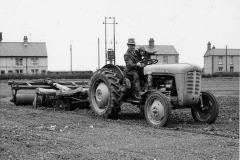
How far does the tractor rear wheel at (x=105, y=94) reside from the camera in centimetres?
1045

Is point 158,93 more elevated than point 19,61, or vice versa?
point 19,61

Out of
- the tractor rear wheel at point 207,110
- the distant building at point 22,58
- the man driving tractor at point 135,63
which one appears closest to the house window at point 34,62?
the distant building at point 22,58

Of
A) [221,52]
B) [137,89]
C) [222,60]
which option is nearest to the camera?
[137,89]

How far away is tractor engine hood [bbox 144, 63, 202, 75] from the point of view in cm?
923

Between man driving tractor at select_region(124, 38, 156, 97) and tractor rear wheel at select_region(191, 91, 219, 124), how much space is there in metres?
1.42

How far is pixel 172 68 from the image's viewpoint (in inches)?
371

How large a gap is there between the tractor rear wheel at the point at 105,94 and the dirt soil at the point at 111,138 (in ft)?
1.06

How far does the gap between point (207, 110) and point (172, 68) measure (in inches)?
55.9

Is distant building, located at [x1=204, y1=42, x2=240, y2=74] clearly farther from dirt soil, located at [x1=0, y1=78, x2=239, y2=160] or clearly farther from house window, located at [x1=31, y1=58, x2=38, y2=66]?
dirt soil, located at [x1=0, y1=78, x2=239, y2=160]

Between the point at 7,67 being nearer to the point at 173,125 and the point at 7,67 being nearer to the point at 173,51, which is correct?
the point at 173,51

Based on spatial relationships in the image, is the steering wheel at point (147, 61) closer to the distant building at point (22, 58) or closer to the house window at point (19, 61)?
the distant building at point (22, 58)

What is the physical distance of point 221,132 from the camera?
8164mm

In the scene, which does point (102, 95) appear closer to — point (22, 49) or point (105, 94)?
point (105, 94)

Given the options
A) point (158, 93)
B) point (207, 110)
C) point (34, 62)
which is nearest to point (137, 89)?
point (158, 93)
